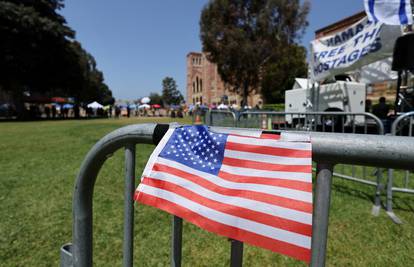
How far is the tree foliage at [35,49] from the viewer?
25.2 m

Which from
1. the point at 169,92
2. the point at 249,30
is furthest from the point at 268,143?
the point at 169,92

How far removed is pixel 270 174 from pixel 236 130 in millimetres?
199

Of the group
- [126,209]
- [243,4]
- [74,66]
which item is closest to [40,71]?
[74,66]

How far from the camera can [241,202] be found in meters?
0.83

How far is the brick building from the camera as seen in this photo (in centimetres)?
6338

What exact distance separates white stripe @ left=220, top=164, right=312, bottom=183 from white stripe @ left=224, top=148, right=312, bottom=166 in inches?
1.3

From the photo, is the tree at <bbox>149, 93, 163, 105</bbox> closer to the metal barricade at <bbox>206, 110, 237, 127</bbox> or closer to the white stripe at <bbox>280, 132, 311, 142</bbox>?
the metal barricade at <bbox>206, 110, 237, 127</bbox>

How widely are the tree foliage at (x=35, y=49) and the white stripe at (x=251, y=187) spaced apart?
31.4 metres

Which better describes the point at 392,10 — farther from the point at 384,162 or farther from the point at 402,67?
the point at 384,162

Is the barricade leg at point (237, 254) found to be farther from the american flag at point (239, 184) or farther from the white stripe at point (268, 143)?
the white stripe at point (268, 143)

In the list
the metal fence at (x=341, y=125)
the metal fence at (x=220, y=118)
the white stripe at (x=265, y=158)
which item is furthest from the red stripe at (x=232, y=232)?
the metal fence at (x=220, y=118)

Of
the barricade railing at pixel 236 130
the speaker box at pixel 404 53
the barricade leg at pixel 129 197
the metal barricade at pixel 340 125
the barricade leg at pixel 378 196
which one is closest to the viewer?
the barricade railing at pixel 236 130

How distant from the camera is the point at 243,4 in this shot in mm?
24672

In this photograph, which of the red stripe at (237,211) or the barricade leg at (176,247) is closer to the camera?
the red stripe at (237,211)
